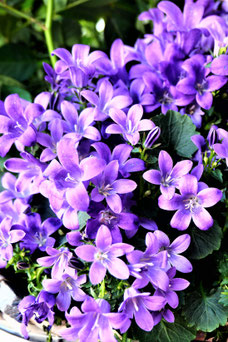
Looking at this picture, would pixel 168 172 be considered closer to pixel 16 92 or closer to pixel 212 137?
pixel 212 137

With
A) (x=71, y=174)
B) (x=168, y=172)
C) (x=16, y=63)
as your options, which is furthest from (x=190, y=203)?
(x=16, y=63)

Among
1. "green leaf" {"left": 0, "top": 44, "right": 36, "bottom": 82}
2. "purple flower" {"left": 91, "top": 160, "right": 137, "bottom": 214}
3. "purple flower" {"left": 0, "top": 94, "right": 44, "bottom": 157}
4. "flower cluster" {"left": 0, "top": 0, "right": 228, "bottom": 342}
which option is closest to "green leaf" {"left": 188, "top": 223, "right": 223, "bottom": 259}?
"flower cluster" {"left": 0, "top": 0, "right": 228, "bottom": 342}

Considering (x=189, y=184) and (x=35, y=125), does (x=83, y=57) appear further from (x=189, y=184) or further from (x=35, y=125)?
(x=189, y=184)

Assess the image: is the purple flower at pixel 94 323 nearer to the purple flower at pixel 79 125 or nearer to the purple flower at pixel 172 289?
the purple flower at pixel 172 289

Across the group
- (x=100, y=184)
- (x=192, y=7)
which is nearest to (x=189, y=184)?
(x=100, y=184)

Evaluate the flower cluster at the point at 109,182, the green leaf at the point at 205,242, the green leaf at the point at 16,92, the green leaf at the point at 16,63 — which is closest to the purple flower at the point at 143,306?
the flower cluster at the point at 109,182
